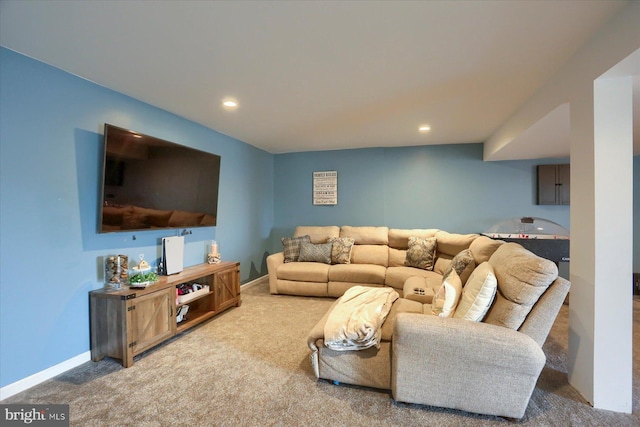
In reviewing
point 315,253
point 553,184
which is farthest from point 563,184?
point 315,253

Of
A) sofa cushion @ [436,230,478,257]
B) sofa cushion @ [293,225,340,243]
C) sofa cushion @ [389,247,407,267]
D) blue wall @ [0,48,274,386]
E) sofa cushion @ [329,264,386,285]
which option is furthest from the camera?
sofa cushion @ [293,225,340,243]

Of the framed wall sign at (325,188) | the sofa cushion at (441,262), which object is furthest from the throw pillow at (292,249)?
the sofa cushion at (441,262)

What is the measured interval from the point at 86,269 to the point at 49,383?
32.9 inches

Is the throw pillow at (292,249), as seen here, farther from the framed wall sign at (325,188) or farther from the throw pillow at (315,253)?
the framed wall sign at (325,188)

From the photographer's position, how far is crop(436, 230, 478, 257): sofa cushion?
3.57m

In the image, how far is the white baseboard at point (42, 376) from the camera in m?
1.89

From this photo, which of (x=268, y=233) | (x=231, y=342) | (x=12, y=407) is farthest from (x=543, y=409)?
(x=268, y=233)

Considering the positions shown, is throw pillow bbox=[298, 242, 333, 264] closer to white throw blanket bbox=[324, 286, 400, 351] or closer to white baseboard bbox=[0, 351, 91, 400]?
white throw blanket bbox=[324, 286, 400, 351]

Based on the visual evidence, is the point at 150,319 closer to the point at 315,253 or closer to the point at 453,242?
the point at 315,253

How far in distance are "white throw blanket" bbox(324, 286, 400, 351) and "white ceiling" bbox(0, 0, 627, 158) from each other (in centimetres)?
186

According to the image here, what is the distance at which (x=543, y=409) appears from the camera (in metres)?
1.75

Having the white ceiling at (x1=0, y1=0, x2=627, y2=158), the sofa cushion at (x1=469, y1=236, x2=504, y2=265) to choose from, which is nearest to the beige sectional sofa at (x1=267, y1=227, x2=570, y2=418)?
the sofa cushion at (x1=469, y1=236, x2=504, y2=265)

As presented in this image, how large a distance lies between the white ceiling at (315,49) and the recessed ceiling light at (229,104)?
0.07 meters

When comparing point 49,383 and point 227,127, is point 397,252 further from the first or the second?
point 49,383
